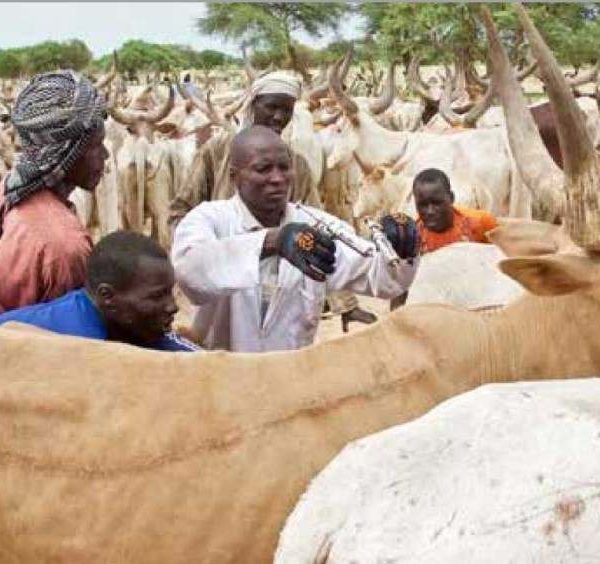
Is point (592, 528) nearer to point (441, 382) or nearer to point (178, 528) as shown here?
point (441, 382)

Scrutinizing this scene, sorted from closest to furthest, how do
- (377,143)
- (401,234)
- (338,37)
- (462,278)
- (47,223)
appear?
(47,223) < (401,234) < (462,278) < (377,143) < (338,37)

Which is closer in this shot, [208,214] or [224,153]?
[208,214]

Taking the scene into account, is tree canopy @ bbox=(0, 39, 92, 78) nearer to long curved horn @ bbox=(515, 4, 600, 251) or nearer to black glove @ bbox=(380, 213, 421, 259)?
black glove @ bbox=(380, 213, 421, 259)

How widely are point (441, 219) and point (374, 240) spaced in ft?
8.48

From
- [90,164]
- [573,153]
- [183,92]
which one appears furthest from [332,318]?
[183,92]

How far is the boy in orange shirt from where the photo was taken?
595 centimetres

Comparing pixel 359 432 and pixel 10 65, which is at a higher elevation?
pixel 10 65

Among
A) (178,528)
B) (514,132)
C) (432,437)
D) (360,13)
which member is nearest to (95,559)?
(178,528)

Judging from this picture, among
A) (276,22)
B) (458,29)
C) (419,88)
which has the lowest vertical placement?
(419,88)

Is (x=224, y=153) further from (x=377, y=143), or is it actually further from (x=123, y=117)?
(x=123, y=117)

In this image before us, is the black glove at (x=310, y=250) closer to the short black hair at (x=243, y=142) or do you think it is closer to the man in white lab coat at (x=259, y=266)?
the man in white lab coat at (x=259, y=266)

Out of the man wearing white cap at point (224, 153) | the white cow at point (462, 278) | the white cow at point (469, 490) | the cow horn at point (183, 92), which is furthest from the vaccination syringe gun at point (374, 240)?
the cow horn at point (183, 92)

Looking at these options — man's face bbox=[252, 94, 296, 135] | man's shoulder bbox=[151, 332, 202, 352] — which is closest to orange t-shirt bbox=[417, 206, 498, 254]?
man's face bbox=[252, 94, 296, 135]

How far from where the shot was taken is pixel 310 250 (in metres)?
3.06
